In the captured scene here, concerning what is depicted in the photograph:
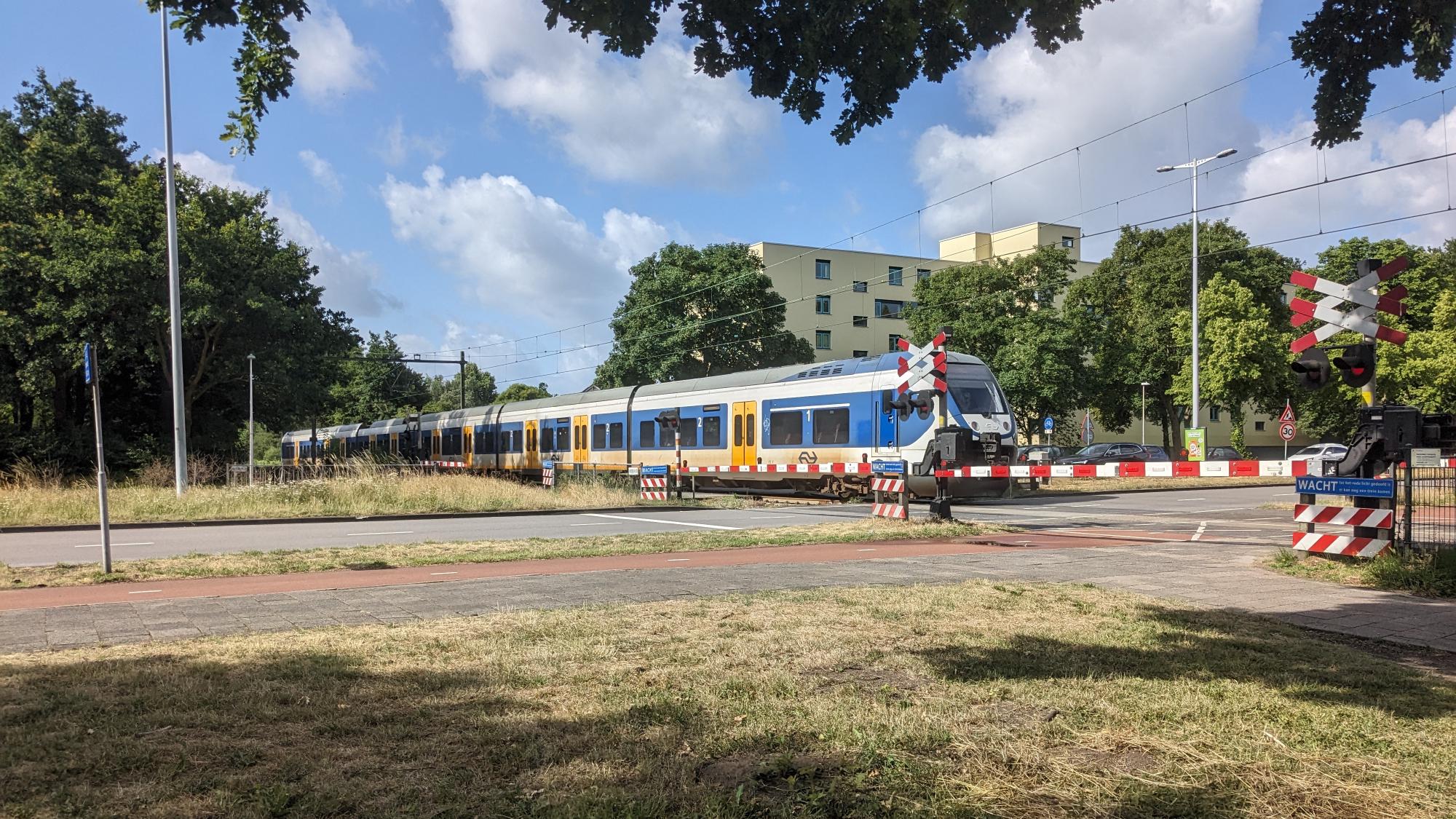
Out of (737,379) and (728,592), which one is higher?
(737,379)

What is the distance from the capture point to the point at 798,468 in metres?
22.7

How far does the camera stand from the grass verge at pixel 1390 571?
331 inches

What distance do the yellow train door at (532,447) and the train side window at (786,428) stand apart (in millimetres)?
13404

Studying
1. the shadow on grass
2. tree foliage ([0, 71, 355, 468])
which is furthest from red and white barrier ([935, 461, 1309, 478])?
tree foliage ([0, 71, 355, 468])

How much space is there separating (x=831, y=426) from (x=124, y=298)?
20.0m

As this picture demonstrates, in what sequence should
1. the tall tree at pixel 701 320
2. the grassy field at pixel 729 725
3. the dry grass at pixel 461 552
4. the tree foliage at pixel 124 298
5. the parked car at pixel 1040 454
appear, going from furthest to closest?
the tall tree at pixel 701 320 → the parked car at pixel 1040 454 → the tree foliage at pixel 124 298 → the dry grass at pixel 461 552 → the grassy field at pixel 729 725

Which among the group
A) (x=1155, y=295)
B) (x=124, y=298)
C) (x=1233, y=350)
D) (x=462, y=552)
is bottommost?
(x=462, y=552)

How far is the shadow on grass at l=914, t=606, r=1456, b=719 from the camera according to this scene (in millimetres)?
4648

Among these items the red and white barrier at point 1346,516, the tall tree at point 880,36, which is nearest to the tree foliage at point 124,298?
the tall tree at point 880,36

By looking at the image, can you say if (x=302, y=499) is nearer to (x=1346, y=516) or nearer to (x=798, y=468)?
(x=798, y=468)

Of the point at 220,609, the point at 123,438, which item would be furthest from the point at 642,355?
the point at 220,609

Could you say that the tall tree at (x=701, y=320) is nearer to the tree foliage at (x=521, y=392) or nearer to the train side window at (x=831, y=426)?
the train side window at (x=831, y=426)

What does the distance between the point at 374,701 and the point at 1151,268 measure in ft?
169

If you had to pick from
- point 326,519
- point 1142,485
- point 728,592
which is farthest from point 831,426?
point 1142,485
